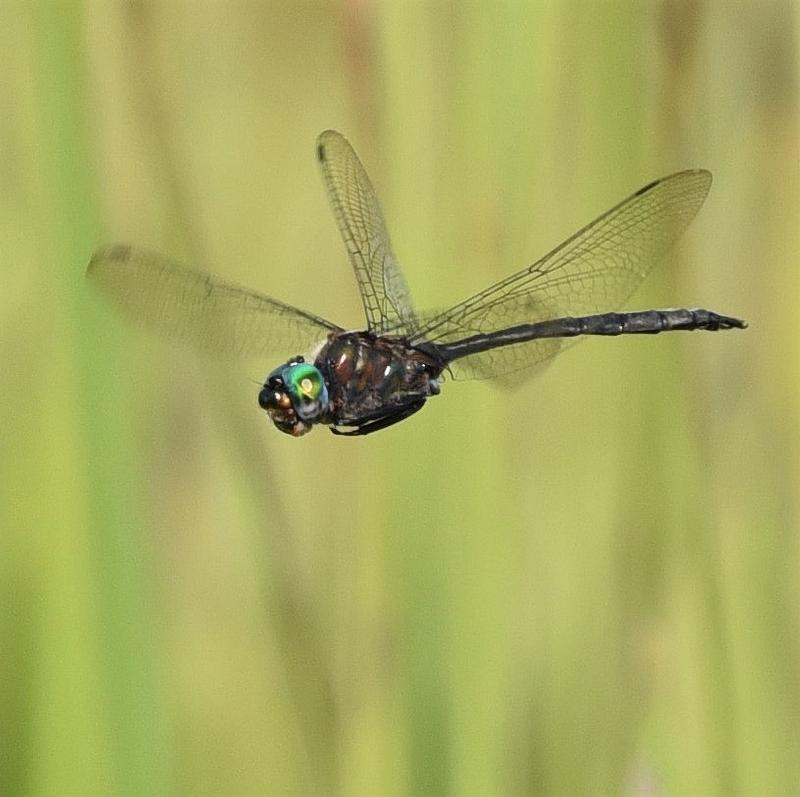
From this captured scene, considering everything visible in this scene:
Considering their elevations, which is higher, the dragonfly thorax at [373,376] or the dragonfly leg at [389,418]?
the dragonfly thorax at [373,376]

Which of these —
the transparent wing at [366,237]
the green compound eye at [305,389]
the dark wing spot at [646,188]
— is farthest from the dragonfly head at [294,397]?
the dark wing spot at [646,188]

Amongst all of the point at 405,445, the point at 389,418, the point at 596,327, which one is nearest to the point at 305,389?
the point at 389,418

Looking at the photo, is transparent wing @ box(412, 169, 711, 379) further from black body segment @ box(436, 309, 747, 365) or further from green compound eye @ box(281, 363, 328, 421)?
green compound eye @ box(281, 363, 328, 421)

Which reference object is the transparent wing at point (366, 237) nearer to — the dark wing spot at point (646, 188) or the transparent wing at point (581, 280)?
the transparent wing at point (581, 280)

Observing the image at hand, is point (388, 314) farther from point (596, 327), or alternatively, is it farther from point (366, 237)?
point (596, 327)

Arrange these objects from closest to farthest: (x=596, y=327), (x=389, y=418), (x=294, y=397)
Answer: (x=294, y=397) → (x=389, y=418) → (x=596, y=327)

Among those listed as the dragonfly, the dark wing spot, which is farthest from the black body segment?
the dark wing spot

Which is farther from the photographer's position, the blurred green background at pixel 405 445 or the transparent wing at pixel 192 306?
the blurred green background at pixel 405 445
